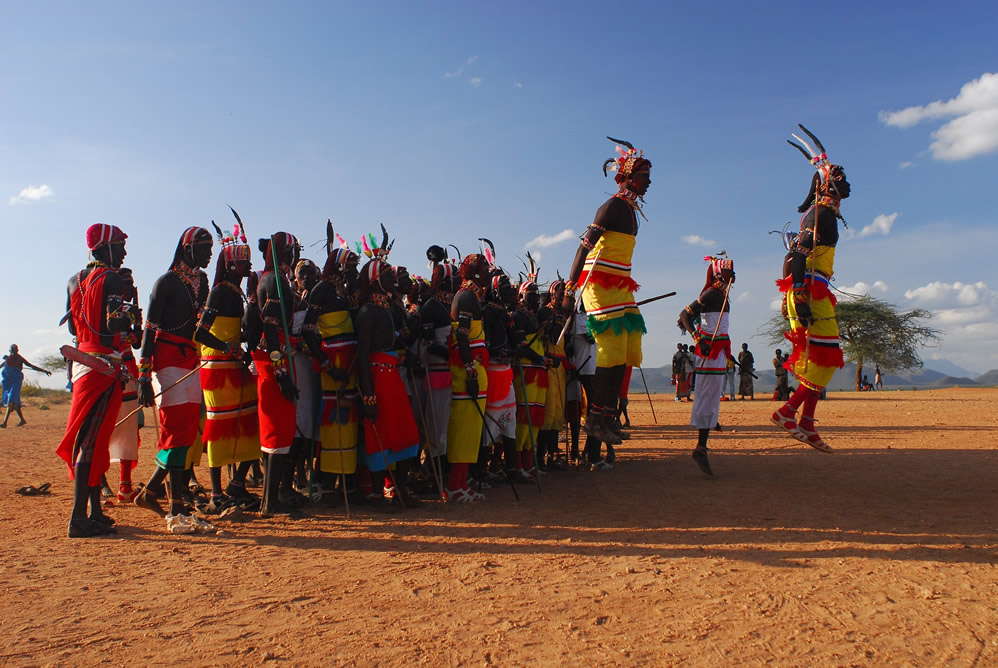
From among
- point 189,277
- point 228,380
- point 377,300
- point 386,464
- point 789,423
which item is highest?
point 189,277

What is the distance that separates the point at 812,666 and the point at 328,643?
2.24 m

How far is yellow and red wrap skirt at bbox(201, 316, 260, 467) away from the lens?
629 centimetres

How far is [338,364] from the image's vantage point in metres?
6.51

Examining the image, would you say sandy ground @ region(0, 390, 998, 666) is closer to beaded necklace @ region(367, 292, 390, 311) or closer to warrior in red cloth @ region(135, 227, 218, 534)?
warrior in red cloth @ region(135, 227, 218, 534)

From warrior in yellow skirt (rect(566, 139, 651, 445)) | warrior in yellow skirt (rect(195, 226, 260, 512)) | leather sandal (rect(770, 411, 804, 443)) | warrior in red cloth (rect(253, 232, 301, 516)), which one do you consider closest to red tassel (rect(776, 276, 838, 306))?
leather sandal (rect(770, 411, 804, 443))

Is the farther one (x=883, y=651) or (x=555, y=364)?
(x=555, y=364)

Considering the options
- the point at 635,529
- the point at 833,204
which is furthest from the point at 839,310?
the point at 635,529

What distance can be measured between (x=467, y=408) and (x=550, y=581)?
9.31 feet

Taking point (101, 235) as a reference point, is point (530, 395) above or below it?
below

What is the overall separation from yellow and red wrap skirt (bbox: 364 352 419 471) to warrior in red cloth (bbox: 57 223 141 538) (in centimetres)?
212

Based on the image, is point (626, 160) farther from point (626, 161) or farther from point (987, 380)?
point (987, 380)

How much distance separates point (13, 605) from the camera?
395cm

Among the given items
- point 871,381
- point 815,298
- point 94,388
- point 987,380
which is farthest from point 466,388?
point 987,380

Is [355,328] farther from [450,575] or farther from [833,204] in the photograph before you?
[833,204]
